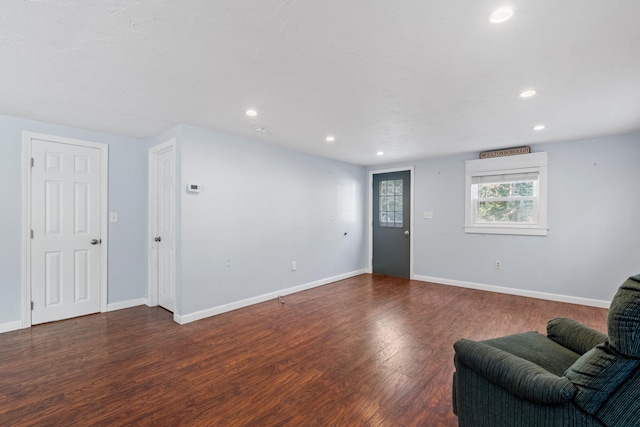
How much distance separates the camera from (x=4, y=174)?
123 inches

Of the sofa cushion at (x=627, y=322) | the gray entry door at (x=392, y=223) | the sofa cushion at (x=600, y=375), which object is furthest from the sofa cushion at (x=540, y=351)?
the gray entry door at (x=392, y=223)

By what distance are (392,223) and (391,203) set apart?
42 centimetres

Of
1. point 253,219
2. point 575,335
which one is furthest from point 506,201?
point 253,219

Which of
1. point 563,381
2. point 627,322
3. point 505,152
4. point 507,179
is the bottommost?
point 563,381

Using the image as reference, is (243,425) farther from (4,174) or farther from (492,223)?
(492,223)

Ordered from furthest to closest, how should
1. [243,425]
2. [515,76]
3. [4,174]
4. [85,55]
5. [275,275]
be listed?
[275,275]
[4,174]
[515,76]
[85,55]
[243,425]

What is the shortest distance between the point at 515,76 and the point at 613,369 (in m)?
2.07

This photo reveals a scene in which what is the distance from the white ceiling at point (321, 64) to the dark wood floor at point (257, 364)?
2361mm

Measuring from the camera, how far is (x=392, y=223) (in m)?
5.97

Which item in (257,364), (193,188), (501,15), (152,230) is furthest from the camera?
(152,230)

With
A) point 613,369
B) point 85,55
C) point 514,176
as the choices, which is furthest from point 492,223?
point 85,55

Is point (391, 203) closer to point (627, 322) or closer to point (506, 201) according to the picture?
point (506, 201)

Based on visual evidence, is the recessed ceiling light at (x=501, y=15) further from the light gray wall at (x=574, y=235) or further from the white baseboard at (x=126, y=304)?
the white baseboard at (x=126, y=304)

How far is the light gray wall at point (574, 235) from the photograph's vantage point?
3814 millimetres
